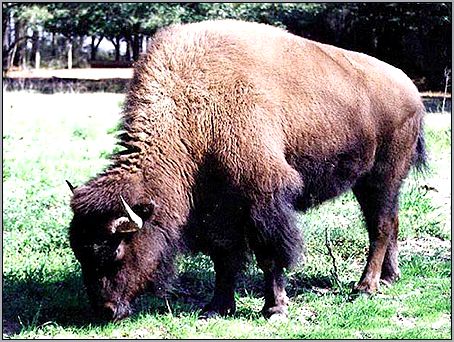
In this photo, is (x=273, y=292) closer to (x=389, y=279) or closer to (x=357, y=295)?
(x=357, y=295)

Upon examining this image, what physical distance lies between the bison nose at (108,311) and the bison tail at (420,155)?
3575mm

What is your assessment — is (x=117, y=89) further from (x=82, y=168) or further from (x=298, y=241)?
(x=298, y=241)

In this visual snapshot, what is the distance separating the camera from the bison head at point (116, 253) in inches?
205

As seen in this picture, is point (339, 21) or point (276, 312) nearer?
point (276, 312)

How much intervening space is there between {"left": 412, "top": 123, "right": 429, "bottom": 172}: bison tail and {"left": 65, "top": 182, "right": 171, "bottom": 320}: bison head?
3151mm

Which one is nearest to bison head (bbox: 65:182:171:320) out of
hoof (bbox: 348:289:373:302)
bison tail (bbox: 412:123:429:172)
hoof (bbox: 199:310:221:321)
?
hoof (bbox: 199:310:221:321)

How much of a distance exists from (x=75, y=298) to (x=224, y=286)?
4.15ft

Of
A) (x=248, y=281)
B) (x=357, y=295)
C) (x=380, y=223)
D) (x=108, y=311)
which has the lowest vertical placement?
(x=248, y=281)

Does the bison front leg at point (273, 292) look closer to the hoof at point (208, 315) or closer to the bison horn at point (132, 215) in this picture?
the hoof at point (208, 315)

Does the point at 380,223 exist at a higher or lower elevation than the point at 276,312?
higher

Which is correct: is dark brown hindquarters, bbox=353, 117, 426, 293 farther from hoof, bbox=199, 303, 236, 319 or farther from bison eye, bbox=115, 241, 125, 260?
bison eye, bbox=115, 241, 125, 260

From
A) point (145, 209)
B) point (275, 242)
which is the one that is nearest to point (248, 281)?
point (275, 242)

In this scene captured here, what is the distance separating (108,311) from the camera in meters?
5.32

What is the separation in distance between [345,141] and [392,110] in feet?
2.49
